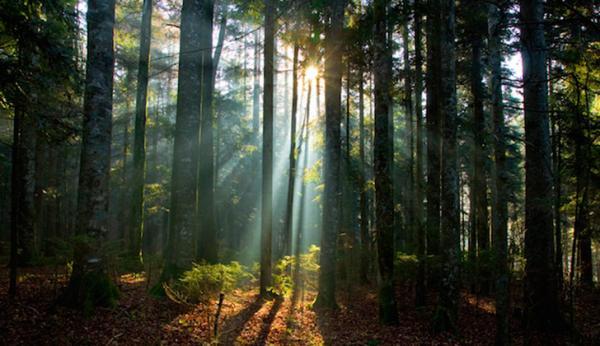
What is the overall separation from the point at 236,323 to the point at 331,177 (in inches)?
191

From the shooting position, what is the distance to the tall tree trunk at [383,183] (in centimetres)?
855

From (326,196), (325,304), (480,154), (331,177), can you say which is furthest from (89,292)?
(480,154)

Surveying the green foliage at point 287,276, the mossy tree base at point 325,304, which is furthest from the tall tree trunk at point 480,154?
the green foliage at point 287,276

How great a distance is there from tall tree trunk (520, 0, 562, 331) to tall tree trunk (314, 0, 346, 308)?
483 cm

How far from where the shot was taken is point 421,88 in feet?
44.5

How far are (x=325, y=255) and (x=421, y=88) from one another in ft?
24.0

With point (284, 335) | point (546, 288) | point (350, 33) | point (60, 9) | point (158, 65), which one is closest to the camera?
point (60, 9)

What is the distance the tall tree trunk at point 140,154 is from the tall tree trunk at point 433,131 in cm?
1088

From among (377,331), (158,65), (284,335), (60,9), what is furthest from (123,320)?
(158,65)

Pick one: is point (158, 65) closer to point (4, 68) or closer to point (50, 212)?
point (50, 212)

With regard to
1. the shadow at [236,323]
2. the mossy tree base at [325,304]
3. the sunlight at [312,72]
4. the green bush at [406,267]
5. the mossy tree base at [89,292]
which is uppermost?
the sunlight at [312,72]

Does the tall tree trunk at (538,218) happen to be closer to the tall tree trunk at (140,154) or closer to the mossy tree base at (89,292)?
the mossy tree base at (89,292)

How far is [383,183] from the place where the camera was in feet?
28.6

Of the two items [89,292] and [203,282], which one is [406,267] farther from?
[89,292]
